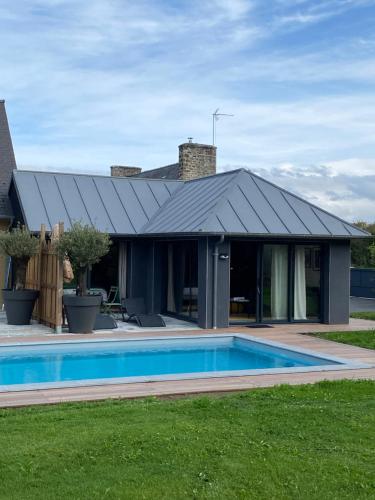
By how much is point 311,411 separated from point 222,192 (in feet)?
34.3

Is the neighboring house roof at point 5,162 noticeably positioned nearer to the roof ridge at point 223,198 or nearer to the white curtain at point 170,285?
the white curtain at point 170,285

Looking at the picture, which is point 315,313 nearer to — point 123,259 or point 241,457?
point 123,259

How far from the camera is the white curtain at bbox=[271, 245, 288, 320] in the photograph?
1639 centimetres

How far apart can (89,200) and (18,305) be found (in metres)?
4.63

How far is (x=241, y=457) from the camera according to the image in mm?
5223

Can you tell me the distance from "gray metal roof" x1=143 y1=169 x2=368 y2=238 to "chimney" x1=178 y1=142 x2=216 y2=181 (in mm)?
5214

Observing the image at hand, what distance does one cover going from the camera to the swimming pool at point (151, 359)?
10312 millimetres

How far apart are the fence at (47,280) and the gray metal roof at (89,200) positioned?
1357 mm

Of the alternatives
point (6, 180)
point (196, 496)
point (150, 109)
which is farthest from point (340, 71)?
point (196, 496)

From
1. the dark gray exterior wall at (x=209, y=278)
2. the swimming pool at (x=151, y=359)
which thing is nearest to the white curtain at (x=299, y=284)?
the dark gray exterior wall at (x=209, y=278)

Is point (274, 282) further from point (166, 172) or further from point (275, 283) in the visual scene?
point (166, 172)

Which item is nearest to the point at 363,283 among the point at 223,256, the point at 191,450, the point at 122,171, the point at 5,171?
the point at 122,171

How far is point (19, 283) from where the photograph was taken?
15273 mm

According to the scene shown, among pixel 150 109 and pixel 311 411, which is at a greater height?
pixel 150 109
